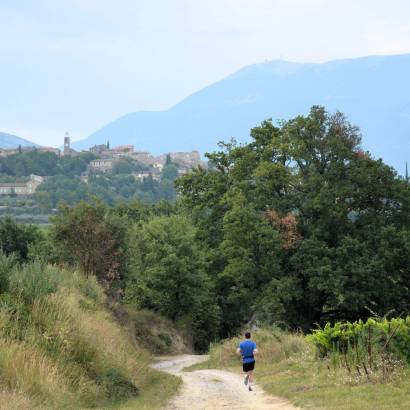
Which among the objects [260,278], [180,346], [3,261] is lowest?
[180,346]

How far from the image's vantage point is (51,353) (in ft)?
50.8

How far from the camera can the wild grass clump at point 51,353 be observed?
→ 13320mm

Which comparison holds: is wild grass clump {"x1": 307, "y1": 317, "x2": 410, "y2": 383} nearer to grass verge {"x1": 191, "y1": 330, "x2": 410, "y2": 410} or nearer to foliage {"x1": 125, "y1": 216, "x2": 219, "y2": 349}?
grass verge {"x1": 191, "y1": 330, "x2": 410, "y2": 410}

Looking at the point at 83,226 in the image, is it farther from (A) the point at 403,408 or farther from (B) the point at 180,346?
(A) the point at 403,408

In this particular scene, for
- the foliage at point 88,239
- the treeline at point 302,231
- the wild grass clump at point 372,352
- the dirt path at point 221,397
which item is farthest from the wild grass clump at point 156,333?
the wild grass clump at point 372,352

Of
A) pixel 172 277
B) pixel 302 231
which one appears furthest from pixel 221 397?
pixel 172 277

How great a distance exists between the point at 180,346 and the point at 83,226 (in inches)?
573

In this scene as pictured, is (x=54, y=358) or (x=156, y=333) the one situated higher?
(x=54, y=358)

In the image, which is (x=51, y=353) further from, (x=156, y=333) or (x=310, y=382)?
(x=156, y=333)

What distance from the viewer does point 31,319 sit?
16.3 metres

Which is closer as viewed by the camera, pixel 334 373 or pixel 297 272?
pixel 334 373

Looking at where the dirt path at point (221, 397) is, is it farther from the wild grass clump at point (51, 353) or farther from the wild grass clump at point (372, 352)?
the wild grass clump at point (372, 352)

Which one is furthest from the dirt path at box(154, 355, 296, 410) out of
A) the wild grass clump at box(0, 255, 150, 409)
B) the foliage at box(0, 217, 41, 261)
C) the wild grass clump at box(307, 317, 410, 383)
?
the foliage at box(0, 217, 41, 261)

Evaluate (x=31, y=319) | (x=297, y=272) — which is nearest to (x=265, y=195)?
(x=297, y=272)
